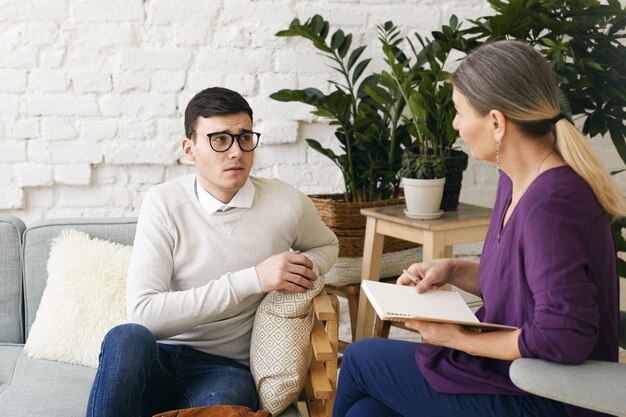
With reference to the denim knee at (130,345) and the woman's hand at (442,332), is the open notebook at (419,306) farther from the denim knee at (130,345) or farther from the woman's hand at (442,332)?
the denim knee at (130,345)

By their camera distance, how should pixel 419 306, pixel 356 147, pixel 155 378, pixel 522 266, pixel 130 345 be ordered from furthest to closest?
pixel 356 147 → pixel 155 378 → pixel 130 345 → pixel 419 306 → pixel 522 266

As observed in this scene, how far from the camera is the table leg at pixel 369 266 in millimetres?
2645

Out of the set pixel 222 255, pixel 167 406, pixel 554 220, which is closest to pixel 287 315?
pixel 222 255

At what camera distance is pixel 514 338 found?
144cm

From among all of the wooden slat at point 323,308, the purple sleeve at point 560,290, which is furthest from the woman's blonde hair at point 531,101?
the wooden slat at point 323,308

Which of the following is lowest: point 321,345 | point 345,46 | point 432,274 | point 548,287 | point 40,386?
point 40,386

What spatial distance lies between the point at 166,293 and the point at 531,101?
3.30 ft

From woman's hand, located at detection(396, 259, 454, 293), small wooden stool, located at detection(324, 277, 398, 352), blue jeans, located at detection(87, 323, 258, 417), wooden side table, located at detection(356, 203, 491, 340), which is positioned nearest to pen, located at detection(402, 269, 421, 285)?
woman's hand, located at detection(396, 259, 454, 293)

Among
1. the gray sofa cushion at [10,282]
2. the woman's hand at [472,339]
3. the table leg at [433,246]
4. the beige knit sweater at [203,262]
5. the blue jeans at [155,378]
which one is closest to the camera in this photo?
the woman's hand at [472,339]

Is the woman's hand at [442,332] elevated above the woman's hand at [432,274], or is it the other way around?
the woman's hand at [432,274]

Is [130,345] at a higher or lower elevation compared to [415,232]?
lower

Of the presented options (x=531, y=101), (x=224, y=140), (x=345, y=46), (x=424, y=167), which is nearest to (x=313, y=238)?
(x=224, y=140)

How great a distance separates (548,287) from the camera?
4.50 ft

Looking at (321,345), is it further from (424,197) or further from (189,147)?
(424,197)
